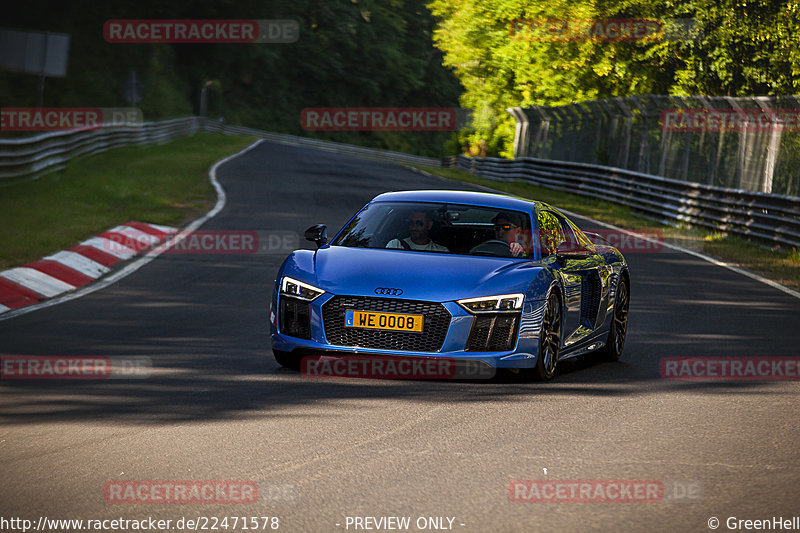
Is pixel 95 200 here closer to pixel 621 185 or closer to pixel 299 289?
pixel 621 185

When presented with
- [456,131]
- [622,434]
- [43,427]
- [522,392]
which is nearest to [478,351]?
[522,392]

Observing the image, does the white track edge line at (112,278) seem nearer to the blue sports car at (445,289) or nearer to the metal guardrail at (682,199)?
the blue sports car at (445,289)

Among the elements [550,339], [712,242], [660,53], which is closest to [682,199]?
[712,242]

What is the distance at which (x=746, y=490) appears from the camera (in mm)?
5789

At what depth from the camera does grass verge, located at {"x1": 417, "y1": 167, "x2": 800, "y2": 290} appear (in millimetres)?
18484

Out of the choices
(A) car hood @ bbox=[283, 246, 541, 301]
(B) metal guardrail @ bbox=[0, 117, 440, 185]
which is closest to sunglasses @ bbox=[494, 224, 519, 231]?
(A) car hood @ bbox=[283, 246, 541, 301]

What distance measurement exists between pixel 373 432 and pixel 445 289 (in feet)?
5.51

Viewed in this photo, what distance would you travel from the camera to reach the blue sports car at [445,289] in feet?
26.9

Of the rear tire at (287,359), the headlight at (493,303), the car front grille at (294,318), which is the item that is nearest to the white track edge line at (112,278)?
the rear tire at (287,359)

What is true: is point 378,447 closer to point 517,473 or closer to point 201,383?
point 517,473

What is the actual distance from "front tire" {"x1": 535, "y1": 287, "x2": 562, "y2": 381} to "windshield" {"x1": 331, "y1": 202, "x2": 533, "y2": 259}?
1.50ft

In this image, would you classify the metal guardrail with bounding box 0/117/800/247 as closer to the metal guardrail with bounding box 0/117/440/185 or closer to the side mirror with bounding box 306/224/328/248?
the metal guardrail with bounding box 0/117/440/185

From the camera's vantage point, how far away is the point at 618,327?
1030 cm

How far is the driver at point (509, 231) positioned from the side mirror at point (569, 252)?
292 millimetres
